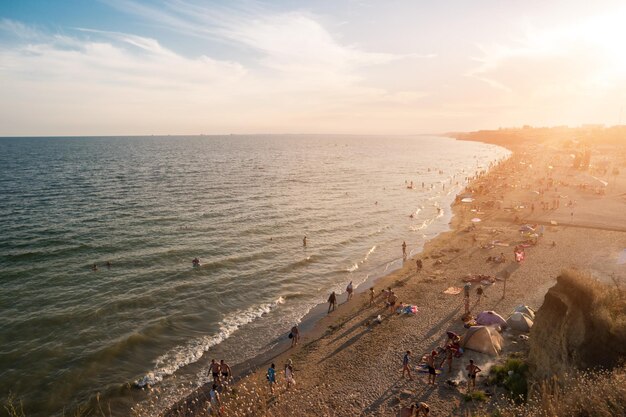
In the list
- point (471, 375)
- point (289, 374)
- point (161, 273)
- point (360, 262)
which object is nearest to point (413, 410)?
point (471, 375)

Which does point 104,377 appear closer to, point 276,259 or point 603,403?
point 276,259

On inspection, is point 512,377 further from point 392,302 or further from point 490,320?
point 392,302

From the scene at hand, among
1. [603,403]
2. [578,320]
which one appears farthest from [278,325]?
[603,403]

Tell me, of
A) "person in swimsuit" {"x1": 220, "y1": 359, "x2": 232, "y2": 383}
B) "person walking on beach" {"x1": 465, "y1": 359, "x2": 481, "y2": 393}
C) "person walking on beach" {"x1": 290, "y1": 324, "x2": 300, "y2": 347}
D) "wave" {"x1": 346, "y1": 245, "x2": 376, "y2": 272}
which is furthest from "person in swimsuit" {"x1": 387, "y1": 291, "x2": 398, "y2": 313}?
"person in swimsuit" {"x1": 220, "y1": 359, "x2": 232, "y2": 383}

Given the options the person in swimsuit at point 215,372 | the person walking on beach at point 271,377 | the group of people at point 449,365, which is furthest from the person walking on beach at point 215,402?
the group of people at point 449,365

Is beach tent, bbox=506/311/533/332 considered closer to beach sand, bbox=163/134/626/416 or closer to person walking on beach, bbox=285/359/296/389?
beach sand, bbox=163/134/626/416
